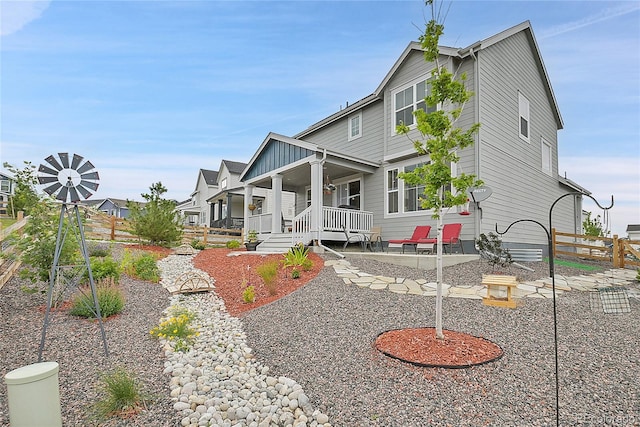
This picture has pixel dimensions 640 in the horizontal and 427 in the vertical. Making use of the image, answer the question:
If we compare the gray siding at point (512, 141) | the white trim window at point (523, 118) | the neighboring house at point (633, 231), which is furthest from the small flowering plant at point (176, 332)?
the neighboring house at point (633, 231)

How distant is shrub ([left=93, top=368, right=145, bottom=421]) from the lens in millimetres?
2586

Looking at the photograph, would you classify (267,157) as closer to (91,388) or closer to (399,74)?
(399,74)

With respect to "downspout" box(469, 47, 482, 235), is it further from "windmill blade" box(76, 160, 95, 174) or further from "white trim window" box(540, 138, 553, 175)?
"windmill blade" box(76, 160, 95, 174)

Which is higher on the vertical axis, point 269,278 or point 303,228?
point 303,228

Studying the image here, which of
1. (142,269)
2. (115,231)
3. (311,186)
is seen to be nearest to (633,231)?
(311,186)

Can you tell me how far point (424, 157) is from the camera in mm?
9852

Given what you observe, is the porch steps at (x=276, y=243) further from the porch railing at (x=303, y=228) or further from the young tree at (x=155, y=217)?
the young tree at (x=155, y=217)

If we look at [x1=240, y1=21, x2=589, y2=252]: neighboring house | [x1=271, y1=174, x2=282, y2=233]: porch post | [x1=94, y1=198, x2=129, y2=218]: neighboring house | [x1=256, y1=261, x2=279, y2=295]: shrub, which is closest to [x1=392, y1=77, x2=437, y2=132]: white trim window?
[x1=240, y1=21, x2=589, y2=252]: neighboring house

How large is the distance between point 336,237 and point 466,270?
3994mm

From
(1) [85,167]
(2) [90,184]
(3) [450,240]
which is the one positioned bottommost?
(3) [450,240]

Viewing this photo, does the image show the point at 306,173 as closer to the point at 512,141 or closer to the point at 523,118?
the point at 512,141

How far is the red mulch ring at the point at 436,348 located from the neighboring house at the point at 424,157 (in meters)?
5.55

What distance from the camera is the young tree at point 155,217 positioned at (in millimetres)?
12578

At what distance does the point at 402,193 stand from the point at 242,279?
5.62 metres
